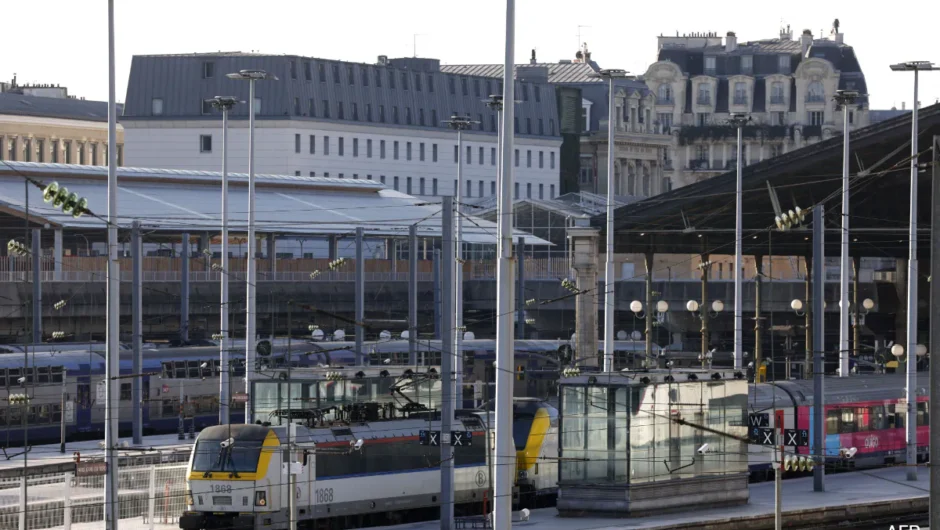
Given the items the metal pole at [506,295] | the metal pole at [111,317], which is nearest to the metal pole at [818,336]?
the metal pole at [506,295]

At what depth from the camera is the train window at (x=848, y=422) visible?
58.2 metres

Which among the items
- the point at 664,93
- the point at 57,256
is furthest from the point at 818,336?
the point at 664,93

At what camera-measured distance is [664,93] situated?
177m

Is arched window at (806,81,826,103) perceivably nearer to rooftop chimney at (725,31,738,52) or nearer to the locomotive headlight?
rooftop chimney at (725,31,738,52)

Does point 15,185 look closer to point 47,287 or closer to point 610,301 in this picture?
point 47,287

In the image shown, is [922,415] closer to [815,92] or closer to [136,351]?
[136,351]

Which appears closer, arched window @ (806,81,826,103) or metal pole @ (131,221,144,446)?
metal pole @ (131,221,144,446)

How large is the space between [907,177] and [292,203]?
4362 cm

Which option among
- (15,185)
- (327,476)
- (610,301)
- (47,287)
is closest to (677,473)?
(327,476)

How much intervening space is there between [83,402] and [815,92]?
4669 inches

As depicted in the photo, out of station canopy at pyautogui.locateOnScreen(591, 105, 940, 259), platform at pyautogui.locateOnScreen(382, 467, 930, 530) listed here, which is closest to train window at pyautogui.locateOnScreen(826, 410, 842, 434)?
platform at pyautogui.locateOnScreen(382, 467, 930, 530)

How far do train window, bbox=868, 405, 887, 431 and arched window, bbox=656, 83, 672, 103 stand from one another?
11829 cm

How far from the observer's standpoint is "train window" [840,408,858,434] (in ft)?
191

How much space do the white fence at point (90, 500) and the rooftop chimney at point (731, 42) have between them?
13990cm
